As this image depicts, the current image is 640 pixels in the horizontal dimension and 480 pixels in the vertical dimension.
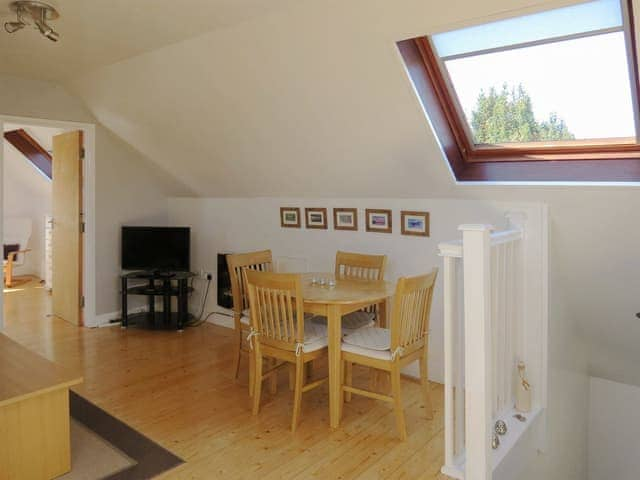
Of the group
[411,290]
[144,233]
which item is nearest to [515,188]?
[411,290]

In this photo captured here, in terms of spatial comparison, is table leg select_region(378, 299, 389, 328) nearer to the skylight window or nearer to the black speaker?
the skylight window

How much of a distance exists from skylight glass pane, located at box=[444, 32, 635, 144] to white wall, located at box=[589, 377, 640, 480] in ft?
7.38

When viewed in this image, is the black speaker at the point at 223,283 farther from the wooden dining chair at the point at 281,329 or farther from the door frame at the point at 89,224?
the wooden dining chair at the point at 281,329

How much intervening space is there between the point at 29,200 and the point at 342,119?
631cm

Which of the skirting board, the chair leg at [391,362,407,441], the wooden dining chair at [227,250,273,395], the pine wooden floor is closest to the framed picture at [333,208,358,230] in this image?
the wooden dining chair at [227,250,273,395]

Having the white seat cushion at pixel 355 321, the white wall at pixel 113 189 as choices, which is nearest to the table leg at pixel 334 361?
the white seat cushion at pixel 355 321

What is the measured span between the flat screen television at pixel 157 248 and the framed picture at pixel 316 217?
143 cm

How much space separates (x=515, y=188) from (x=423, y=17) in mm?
1182

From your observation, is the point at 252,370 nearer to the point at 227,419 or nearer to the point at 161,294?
the point at 227,419

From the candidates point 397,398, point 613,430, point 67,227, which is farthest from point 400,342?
point 67,227

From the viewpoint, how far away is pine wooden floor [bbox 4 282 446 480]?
8.19 feet

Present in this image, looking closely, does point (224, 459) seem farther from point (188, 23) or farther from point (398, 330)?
point (188, 23)

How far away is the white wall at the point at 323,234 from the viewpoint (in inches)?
137

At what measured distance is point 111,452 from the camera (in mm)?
2604
